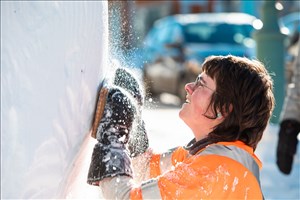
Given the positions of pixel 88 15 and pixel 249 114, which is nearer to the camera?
pixel 88 15

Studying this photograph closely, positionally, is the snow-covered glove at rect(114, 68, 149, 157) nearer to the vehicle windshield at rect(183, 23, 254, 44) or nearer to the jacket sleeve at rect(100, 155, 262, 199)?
the jacket sleeve at rect(100, 155, 262, 199)

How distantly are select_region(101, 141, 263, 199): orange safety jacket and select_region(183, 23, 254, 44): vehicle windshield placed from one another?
1056cm

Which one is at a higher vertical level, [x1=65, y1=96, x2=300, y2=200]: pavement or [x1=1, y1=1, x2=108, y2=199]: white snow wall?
[x1=1, y1=1, x2=108, y2=199]: white snow wall

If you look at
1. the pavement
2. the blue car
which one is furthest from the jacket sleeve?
the blue car

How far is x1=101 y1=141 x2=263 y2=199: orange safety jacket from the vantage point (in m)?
2.22

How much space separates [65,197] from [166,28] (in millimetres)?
11405

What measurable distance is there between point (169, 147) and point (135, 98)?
344cm

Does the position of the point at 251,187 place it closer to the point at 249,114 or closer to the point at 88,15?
the point at 249,114

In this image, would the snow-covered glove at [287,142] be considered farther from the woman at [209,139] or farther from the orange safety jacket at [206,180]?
the orange safety jacket at [206,180]

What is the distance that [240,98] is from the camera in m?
2.33

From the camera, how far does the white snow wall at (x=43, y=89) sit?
6.31 feet

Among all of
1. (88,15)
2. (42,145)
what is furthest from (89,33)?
(42,145)

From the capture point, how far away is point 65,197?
226 centimetres

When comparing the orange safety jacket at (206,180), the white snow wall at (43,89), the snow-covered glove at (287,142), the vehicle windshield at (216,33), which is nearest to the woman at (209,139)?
the orange safety jacket at (206,180)
